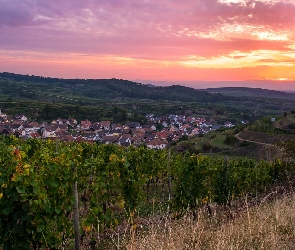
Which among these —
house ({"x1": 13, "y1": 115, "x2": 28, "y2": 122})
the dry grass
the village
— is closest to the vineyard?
the dry grass

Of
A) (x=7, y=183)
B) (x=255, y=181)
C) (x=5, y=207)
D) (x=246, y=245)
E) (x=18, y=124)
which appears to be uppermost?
(x=7, y=183)

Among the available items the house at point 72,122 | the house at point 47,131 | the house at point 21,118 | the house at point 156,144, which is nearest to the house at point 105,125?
the house at point 72,122

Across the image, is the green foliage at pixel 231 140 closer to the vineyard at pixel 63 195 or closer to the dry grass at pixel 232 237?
the vineyard at pixel 63 195

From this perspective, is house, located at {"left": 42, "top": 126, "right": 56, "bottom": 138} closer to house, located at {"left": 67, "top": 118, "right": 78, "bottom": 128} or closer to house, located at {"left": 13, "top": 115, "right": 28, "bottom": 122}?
house, located at {"left": 67, "top": 118, "right": 78, "bottom": 128}

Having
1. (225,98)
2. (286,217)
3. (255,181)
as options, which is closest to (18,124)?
(255,181)

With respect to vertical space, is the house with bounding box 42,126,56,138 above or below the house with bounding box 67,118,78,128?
below

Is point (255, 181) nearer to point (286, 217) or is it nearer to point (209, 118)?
point (286, 217)

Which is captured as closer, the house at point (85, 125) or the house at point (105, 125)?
the house at point (85, 125)

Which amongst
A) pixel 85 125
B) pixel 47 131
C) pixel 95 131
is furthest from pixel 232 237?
pixel 85 125

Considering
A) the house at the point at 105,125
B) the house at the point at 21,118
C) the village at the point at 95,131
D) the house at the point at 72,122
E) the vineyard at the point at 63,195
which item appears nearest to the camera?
the vineyard at the point at 63,195

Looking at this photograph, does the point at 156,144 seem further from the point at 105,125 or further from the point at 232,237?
the point at 232,237

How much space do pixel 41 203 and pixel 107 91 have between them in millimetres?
150943

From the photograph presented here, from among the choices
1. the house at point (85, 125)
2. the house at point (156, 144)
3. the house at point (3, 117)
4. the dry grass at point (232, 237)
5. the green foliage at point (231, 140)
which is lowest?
the house at point (156, 144)

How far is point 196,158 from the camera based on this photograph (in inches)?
357
